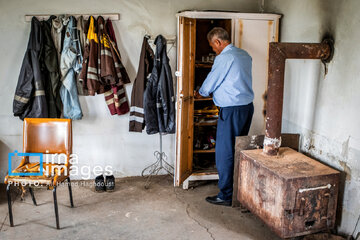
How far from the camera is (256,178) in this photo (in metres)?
2.68

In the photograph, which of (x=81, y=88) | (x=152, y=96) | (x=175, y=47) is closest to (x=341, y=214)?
(x=152, y=96)

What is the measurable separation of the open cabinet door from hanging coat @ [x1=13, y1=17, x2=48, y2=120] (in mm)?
1472

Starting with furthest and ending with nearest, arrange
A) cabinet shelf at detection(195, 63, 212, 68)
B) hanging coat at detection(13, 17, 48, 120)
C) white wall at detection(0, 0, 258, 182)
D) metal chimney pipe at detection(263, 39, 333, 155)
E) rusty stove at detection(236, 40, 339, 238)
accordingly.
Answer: cabinet shelf at detection(195, 63, 212, 68), white wall at detection(0, 0, 258, 182), hanging coat at detection(13, 17, 48, 120), metal chimney pipe at detection(263, 39, 333, 155), rusty stove at detection(236, 40, 339, 238)

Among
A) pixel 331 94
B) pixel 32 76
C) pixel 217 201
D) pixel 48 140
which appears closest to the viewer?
pixel 331 94

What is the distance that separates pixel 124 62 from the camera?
3.88 meters

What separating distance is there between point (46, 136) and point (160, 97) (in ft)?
3.99

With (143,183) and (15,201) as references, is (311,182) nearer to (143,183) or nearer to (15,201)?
(143,183)

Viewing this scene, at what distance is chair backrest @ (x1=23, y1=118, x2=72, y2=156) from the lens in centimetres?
307

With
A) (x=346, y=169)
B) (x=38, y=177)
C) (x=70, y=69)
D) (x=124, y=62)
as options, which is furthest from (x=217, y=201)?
(x=70, y=69)

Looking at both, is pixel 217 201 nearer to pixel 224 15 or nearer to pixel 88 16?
pixel 224 15

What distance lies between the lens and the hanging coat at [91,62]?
141 inches

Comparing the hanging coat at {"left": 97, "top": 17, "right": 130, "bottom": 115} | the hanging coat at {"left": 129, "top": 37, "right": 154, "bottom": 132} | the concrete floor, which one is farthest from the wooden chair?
the hanging coat at {"left": 129, "top": 37, "right": 154, "bottom": 132}

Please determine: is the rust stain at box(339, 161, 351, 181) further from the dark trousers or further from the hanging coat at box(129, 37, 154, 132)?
the hanging coat at box(129, 37, 154, 132)

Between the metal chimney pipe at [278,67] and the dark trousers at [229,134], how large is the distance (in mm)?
472
